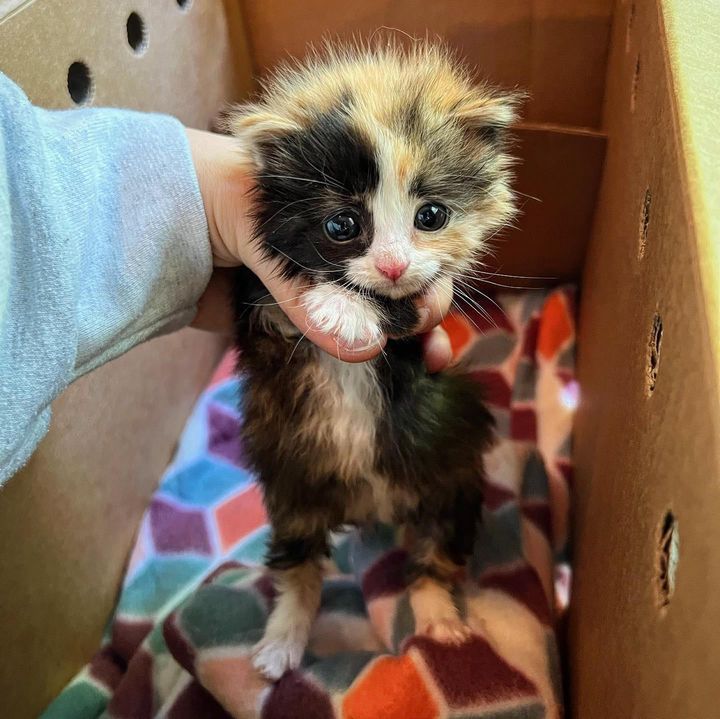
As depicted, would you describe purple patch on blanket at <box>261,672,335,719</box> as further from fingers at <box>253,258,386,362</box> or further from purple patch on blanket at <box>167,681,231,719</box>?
fingers at <box>253,258,386,362</box>

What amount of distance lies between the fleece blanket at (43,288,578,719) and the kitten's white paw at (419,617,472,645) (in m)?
0.01

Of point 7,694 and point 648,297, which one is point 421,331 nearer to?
point 648,297

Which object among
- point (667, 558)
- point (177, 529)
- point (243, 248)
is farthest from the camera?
point (177, 529)

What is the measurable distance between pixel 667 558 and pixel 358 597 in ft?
2.31

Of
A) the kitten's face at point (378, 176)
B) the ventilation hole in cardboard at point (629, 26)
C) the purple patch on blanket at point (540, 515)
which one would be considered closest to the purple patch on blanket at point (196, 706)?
the purple patch on blanket at point (540, 515)

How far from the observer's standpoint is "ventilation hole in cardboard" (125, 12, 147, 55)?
124cm

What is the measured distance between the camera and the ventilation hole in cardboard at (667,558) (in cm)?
54

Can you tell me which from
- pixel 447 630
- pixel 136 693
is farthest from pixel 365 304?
pixel 136 693

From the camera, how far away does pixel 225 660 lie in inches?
42.7

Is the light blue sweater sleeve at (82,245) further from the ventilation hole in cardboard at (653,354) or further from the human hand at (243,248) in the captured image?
the ventilation hole in cardboard at (653,354)

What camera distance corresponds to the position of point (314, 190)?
81 cm

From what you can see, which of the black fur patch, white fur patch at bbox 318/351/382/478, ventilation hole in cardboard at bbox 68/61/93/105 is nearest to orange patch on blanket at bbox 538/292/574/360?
white fur patch at bbox 318/351/382/478

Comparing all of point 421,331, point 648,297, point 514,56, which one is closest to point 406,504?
point 421,331

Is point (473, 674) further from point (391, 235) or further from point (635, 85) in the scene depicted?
point (635, 85)
